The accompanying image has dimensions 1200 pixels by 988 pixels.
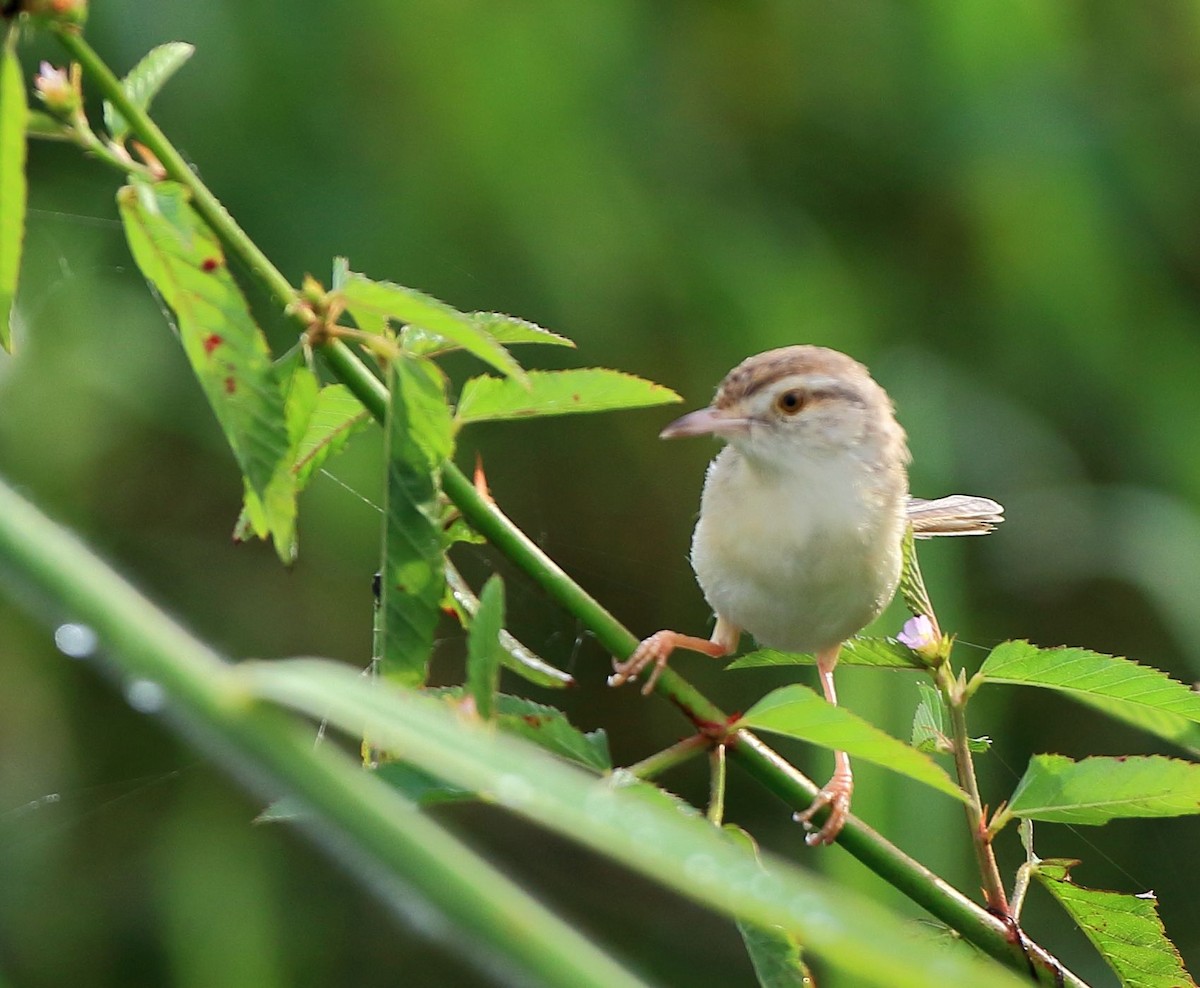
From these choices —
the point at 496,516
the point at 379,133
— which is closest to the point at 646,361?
the point at 379,133

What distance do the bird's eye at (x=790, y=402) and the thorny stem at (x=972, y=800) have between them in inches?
23.1

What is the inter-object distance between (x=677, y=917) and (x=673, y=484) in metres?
0.93

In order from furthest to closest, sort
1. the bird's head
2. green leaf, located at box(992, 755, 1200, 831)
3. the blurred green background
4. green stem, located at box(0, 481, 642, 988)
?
the blurred green background, the bird's head, green leaf, located at box(992, 755, 1200, 831), green stem, located at box(0, 481, 642, 988)

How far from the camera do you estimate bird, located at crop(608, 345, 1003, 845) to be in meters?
1.48

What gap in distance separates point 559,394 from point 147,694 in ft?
1.70

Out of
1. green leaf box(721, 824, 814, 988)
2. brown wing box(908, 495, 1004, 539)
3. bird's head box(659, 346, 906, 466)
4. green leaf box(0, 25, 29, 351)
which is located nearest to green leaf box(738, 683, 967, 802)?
green leaf box(721, 824, 814, 988)

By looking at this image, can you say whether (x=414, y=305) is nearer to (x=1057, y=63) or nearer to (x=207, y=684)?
(x=207, y=684)

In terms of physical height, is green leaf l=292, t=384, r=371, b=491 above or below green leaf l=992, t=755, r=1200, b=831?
above

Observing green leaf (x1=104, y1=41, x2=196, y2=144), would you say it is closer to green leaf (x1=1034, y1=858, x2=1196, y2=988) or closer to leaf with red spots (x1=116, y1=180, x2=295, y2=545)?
leaf with red spots (x1=116, y1=180, x2=295, y2=545)

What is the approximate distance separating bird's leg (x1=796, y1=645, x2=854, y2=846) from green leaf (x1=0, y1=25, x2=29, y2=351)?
52 centimetres

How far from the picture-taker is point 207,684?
1.37 feet

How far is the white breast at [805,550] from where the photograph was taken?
1479 millimetres

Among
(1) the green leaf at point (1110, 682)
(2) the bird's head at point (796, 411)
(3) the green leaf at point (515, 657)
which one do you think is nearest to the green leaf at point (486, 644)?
(3) the green leaf at point (515, 657)

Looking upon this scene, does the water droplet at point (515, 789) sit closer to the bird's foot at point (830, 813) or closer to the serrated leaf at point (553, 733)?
the serrated leaf at point (553, 733)
